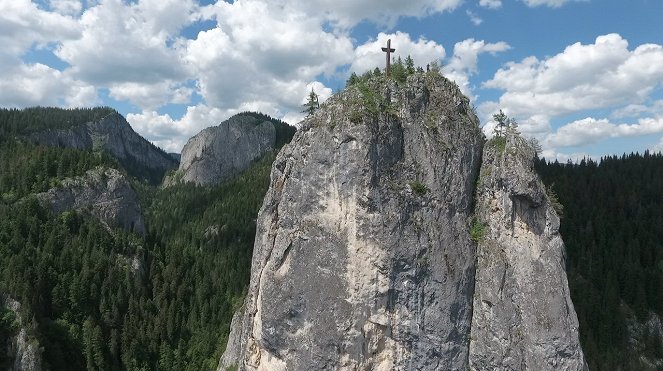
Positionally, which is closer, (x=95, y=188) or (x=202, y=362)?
(x=202, y=362)

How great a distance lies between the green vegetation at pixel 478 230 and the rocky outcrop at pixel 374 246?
37cm

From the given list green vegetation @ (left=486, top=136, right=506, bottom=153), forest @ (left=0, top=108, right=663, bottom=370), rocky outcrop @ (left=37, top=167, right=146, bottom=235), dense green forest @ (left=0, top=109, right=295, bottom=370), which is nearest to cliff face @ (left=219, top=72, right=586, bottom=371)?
green vegetation @ (left=486, top=136, right=506, bottom=153)

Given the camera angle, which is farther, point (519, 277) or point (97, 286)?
point (97, 286)

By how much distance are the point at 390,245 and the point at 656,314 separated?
100619 mm

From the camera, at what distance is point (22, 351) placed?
57.8 m

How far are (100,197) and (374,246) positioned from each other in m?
83.3

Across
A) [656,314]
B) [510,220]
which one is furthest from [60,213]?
[656,314]

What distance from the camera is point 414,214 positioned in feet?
61.5

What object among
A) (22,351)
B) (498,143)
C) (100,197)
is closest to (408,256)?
(498,143)

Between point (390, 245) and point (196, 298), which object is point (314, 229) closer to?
point (390, 245)

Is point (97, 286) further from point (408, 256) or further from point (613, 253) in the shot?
point (613, 253)

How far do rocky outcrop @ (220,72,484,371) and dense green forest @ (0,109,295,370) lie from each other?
2251 inches

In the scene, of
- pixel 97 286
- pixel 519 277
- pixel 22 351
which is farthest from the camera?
pixel 97 286

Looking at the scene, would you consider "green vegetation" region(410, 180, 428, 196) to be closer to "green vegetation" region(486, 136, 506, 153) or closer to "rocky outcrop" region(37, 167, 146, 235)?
"green vegetation" region(486, 136, 506, 153)
